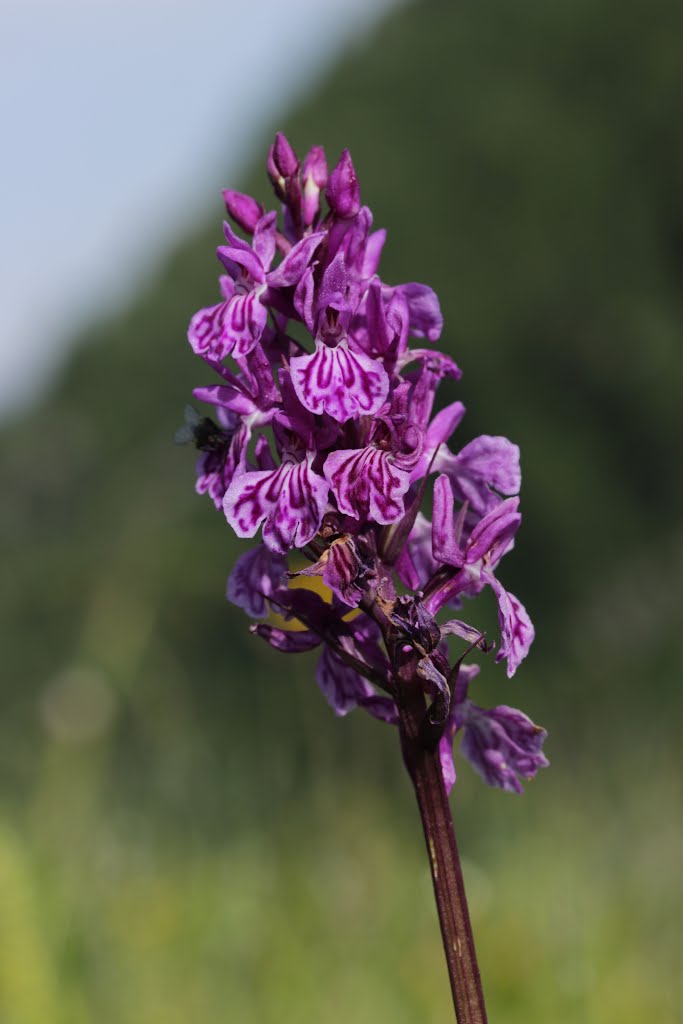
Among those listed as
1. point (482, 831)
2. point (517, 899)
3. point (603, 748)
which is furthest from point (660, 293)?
point (517, 899)

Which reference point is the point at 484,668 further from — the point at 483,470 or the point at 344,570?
the point at 344,570

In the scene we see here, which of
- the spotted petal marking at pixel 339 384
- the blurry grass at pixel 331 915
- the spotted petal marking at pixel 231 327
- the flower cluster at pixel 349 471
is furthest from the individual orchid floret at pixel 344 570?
the blurry grass at pixel 331 915

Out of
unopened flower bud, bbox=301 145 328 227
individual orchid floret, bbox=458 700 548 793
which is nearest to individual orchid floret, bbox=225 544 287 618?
individual orchid floret, bbox=458 700 548 793

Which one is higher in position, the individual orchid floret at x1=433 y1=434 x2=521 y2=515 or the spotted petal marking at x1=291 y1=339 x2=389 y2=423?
the spotted petal marking at x1=291 y1=339 x2=389 y2=423

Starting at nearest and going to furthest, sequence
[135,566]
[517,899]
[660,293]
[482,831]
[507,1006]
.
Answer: [507,1006]
[517,899]
[482,831]
[135,566]
[660,293]

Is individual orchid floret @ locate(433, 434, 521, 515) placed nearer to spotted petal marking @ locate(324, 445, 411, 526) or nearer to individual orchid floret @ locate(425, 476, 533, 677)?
individual orchid floret @ locate(425, 476, 533, 677)

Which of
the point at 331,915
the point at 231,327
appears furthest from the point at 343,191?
the point at 331,915

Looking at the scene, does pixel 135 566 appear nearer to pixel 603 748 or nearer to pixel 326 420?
pixel 603 748
